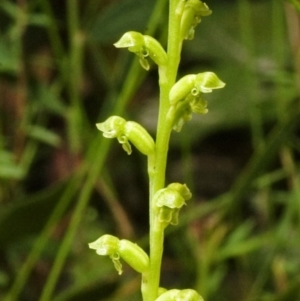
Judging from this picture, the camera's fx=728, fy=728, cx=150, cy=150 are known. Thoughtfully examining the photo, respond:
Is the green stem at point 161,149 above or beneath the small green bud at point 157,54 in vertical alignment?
beneath

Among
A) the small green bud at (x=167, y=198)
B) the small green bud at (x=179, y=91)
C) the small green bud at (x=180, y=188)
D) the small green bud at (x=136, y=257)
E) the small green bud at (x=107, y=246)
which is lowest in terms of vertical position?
the small green bud at (x=136, y=257)

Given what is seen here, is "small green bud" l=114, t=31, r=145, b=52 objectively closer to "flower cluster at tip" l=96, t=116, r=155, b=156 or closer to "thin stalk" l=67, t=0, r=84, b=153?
"flower cluster at tip" l=96, t=116, r=155, b=156

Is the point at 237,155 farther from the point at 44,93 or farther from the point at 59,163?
the point at 44,93

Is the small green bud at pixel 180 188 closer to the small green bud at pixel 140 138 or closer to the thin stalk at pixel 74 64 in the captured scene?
the small green bud at pixel 140 138

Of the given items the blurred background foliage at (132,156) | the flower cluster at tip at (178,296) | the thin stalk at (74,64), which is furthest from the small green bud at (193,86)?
the thin stalk at (74,64)

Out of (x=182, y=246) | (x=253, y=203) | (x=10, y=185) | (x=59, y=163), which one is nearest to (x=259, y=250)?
(x=182, y=246)

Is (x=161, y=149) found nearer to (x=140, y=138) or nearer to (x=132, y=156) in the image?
(x=140, y=138)

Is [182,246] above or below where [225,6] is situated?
below

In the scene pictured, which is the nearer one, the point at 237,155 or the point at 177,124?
the point at 177,124

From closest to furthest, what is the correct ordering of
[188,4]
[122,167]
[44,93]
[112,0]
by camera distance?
[188,4] → [44,93] → [122,167] → [112,0]
